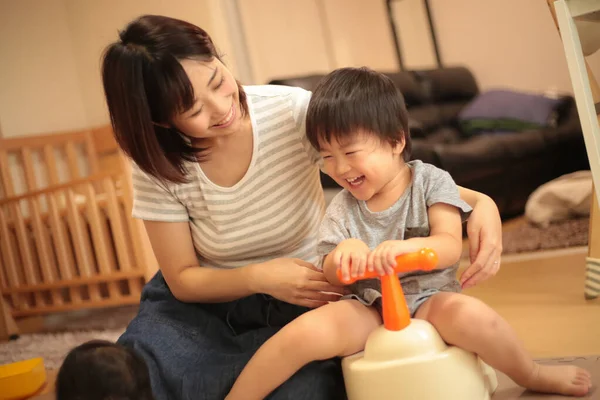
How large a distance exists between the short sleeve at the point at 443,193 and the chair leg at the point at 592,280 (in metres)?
0.62

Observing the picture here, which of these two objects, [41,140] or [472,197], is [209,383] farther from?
[41,140]

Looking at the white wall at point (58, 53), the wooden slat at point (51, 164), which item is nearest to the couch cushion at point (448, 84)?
the white wall at point (58, 53)

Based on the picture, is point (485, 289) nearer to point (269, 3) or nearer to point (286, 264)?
point (286, 264)

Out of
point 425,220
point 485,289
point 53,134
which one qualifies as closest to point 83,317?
point 53,134

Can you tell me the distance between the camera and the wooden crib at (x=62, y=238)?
2539 millimetres

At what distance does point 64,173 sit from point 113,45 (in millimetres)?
2372

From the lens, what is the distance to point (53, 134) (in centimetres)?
312

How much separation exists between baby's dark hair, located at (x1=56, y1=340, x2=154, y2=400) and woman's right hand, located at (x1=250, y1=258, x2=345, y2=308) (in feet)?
0.77

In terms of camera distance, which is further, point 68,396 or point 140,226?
point 140,226

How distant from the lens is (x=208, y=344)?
112 cm

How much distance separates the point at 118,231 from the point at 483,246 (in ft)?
6.00

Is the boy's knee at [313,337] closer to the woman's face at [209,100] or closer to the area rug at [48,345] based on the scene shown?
the woman's face at [209,100]

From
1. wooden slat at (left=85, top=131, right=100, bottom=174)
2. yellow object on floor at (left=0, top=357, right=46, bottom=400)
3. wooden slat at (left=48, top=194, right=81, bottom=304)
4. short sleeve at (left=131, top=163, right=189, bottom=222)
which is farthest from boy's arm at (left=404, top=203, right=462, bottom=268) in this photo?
wooden slat at (left=85, top=131, right=100, bottom=174)

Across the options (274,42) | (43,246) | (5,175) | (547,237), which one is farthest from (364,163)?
(274,42)
